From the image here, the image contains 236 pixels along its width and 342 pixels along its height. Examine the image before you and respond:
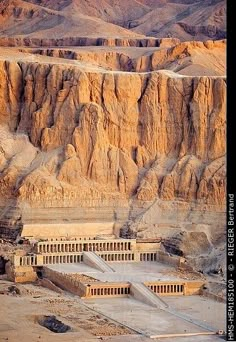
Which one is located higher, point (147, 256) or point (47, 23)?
point (47, 23)

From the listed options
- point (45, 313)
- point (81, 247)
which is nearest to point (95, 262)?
point (81, 247)

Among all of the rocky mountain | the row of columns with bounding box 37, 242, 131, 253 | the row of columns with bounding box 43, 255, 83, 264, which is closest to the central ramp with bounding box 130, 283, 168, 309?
the row of columns with bounding box 43, 255, 83, 264

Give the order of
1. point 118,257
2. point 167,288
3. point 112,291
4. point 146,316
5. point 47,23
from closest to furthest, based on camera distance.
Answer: point 146,316 < point 112,291 < point 167,288 < point 118,257 < point 47,23

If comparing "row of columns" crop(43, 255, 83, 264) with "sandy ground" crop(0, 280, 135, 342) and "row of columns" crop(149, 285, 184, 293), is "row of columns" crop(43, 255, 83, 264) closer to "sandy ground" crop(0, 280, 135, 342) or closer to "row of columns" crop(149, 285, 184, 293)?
"sandy ground" crop(0, 280, 135, 342)

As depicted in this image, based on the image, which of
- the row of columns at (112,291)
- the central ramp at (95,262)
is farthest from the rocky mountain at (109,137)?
the row of columns at (112,291)

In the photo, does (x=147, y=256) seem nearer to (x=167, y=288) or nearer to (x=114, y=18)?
(x=167, y=288)

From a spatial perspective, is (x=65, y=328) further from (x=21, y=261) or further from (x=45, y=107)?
(x=45, y=107)

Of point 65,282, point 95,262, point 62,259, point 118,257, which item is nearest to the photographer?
point 65,282

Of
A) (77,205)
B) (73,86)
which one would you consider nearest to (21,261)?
(77,205)
